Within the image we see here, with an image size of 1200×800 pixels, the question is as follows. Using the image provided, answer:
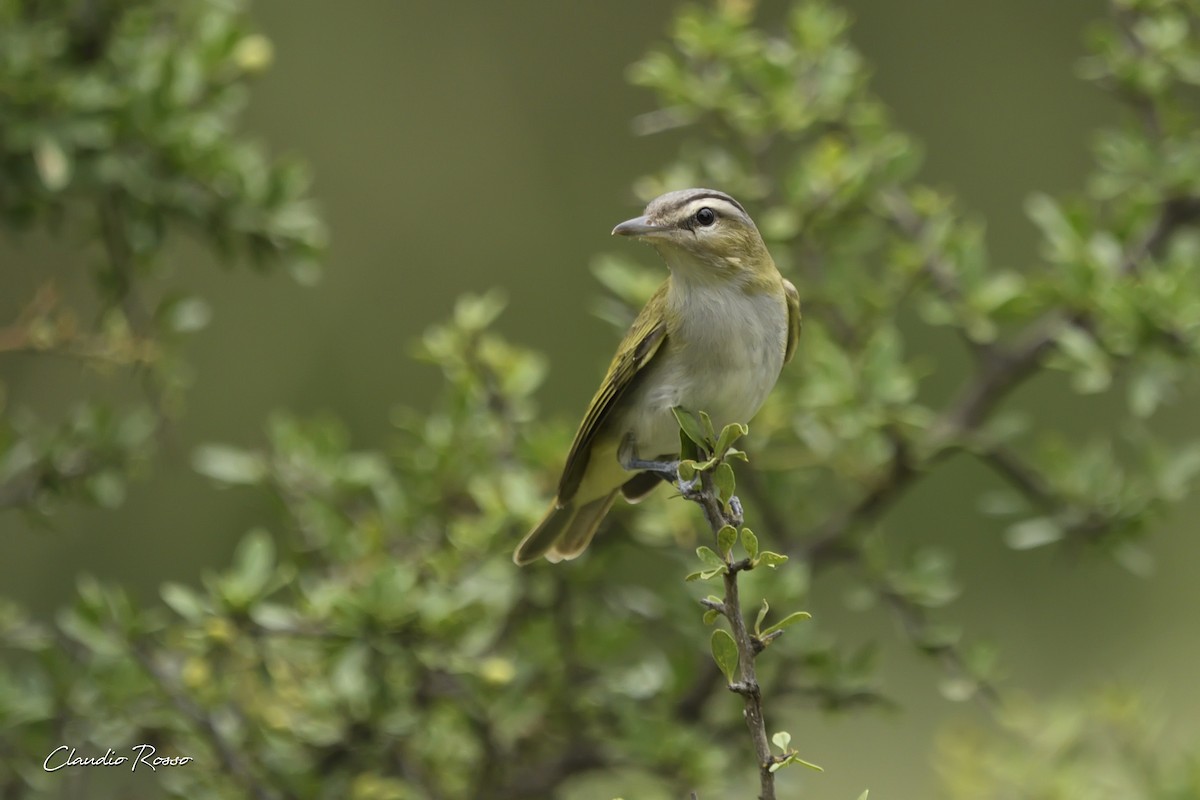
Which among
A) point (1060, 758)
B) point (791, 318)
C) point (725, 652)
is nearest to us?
point (725, 652)

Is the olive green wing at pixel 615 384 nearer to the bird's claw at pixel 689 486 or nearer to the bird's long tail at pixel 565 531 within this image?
the bird's long tail at pixel 565 531

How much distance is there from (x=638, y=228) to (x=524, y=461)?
2.28ft

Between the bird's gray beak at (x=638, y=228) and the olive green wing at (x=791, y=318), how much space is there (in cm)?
32

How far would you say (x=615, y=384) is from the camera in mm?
2148

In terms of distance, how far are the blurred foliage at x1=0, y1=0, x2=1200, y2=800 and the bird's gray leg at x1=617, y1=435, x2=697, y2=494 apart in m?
0.21

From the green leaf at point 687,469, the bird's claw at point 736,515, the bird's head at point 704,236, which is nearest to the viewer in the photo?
the green leaf at point 687,469

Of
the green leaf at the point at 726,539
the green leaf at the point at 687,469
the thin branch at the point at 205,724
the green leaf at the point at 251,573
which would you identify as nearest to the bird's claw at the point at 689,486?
the green leaf at the point at 687,469

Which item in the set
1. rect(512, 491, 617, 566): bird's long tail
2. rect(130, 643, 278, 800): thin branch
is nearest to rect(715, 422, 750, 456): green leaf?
rect(512, 491, 617, 566): bird's long tail

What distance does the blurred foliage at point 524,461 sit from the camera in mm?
2260

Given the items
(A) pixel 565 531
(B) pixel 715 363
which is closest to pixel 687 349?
(B) pixel 715 363

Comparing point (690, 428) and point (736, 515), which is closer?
point (690, 428)

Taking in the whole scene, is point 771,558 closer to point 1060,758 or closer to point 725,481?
point 725,481

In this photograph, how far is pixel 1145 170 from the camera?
2.57 m

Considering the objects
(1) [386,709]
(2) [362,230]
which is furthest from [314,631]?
(2) [362,230]
